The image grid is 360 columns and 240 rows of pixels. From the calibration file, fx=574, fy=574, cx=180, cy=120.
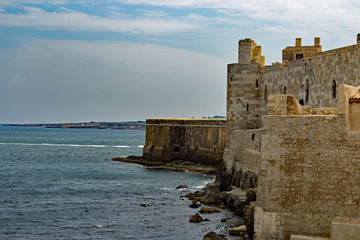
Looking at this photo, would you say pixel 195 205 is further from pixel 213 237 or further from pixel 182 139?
pixel 182 139

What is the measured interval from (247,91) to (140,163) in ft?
85.7

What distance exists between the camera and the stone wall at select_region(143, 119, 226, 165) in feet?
164

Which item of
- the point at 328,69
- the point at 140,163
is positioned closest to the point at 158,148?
the point at 140,163

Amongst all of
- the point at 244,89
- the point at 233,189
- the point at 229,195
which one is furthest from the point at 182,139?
the point at 229,195

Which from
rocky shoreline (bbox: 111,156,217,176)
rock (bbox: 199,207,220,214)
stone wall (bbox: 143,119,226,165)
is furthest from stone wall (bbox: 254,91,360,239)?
stone wall (bbox: 143,119,226,165)

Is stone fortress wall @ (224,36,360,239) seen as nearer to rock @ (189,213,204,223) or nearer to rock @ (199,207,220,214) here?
rock @ (189,213,204,223)

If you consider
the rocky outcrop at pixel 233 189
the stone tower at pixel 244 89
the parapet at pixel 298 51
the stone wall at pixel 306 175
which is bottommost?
the rocky outcrop at pixel 233 189

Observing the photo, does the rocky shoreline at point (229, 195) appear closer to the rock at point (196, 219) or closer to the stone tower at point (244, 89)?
the rock at point (196, 219)

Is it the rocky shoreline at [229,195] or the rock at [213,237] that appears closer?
the rock at [213,237]

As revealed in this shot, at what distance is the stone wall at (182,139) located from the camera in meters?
50.1

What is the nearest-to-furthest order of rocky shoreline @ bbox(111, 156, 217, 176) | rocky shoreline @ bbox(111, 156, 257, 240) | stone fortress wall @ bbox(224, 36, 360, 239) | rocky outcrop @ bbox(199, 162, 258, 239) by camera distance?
stone fortress wall @ bbox(224, 36, 360, 239), rocky shoreline @ bbox(111, 156, 257, 240), rocky outcrop @ bbox(199, 162, 258, 239), rocky shoreline @ bbox(111, 156, 217, 176)

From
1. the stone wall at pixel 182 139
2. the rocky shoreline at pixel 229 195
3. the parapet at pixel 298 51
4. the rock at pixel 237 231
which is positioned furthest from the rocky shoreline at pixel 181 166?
the rock at pixel 237 231

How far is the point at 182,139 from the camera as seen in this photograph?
55250 millimetres

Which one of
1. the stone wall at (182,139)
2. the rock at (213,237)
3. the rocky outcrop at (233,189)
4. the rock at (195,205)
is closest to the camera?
the rock at (213,237)
